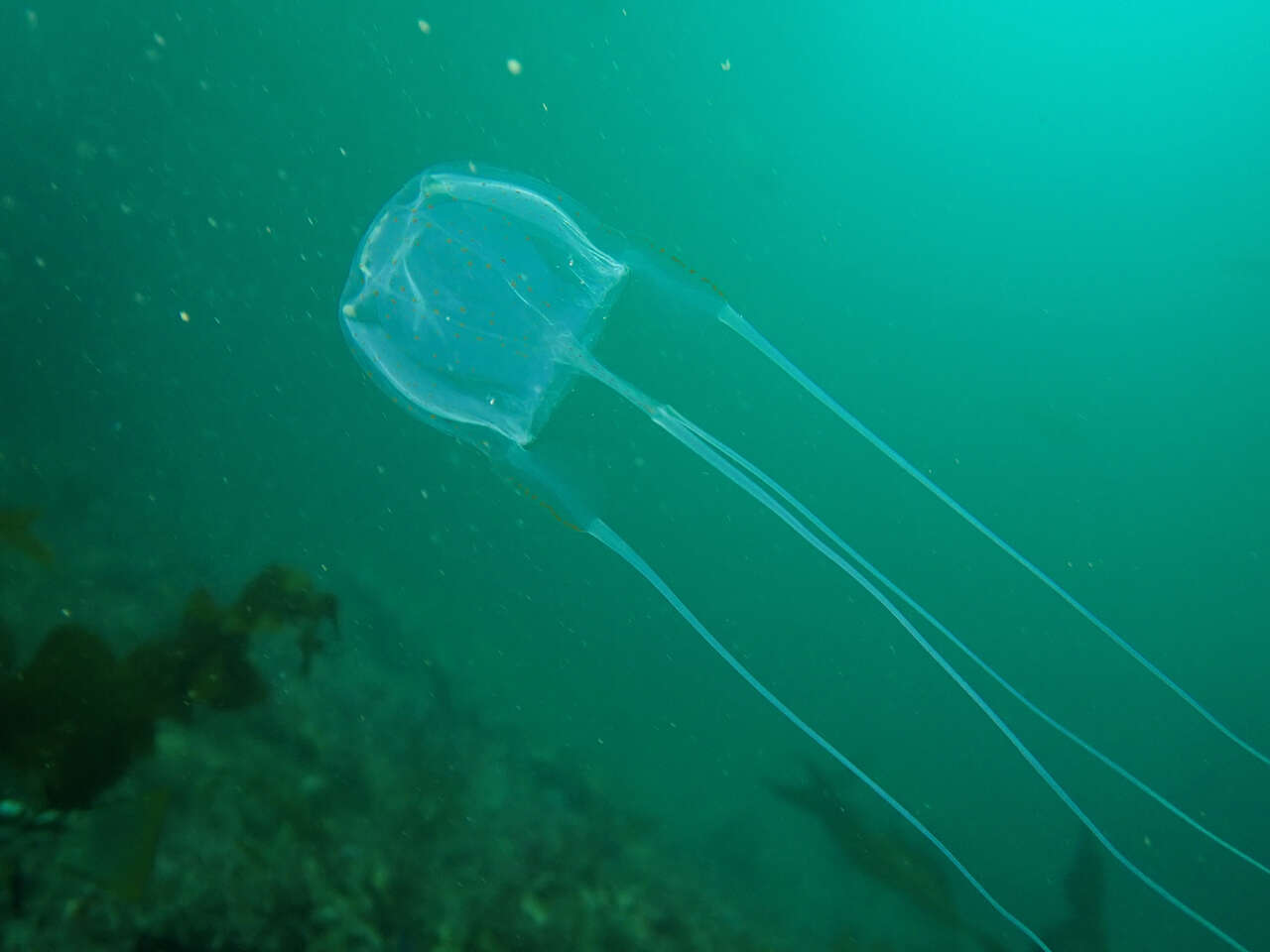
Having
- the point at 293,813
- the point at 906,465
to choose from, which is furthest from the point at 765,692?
the point at 293,813

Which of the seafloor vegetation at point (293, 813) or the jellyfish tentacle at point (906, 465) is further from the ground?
the jellyfish tentacle at point (906, 465)

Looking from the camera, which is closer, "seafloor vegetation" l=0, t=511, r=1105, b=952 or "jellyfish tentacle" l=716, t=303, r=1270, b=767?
"jellyfish tentacle" l=716, t=303, r=1270, b=767

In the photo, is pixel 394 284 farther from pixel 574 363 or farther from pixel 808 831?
pixel 808 831

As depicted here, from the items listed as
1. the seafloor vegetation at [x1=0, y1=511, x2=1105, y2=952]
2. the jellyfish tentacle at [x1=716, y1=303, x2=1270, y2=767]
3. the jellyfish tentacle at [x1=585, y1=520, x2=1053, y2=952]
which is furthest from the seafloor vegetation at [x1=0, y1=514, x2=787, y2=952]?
the jellyfish tentacle at [x1=716, y1=303, x2=1270, y2=767]

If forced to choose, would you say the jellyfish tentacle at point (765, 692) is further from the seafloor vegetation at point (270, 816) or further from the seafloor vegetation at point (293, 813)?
the seafloor vegetation at point (270, 816)

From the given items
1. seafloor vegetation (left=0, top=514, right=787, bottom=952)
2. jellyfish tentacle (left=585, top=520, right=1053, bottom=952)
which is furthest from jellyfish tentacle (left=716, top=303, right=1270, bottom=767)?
seafloor vegetation (left=0, top=514, right=787, bottom=952)

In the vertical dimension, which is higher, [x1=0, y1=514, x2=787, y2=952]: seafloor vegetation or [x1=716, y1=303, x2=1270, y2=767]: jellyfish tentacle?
[x1=716, y1=303, x2=1270, y2=767]: jellyfish tentacle

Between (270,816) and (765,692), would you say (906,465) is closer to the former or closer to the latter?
(765,692)

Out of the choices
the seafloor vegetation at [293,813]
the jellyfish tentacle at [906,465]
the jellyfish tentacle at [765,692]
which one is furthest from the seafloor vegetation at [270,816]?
the jellyfish tentacle at [906,465]

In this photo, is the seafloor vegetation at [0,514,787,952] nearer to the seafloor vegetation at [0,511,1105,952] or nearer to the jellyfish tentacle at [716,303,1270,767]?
the seafloor vegetation at [0,511,1105,952]

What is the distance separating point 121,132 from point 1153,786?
36.6ft

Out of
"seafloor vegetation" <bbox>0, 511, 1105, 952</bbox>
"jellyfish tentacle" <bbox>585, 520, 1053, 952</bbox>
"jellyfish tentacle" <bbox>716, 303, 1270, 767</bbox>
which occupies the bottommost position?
"seafloor vegetation" <bbox>0, 511, 1105, 952</bbox>

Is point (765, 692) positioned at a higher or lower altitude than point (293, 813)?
higher

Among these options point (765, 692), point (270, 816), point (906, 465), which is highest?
point (906, 465)
